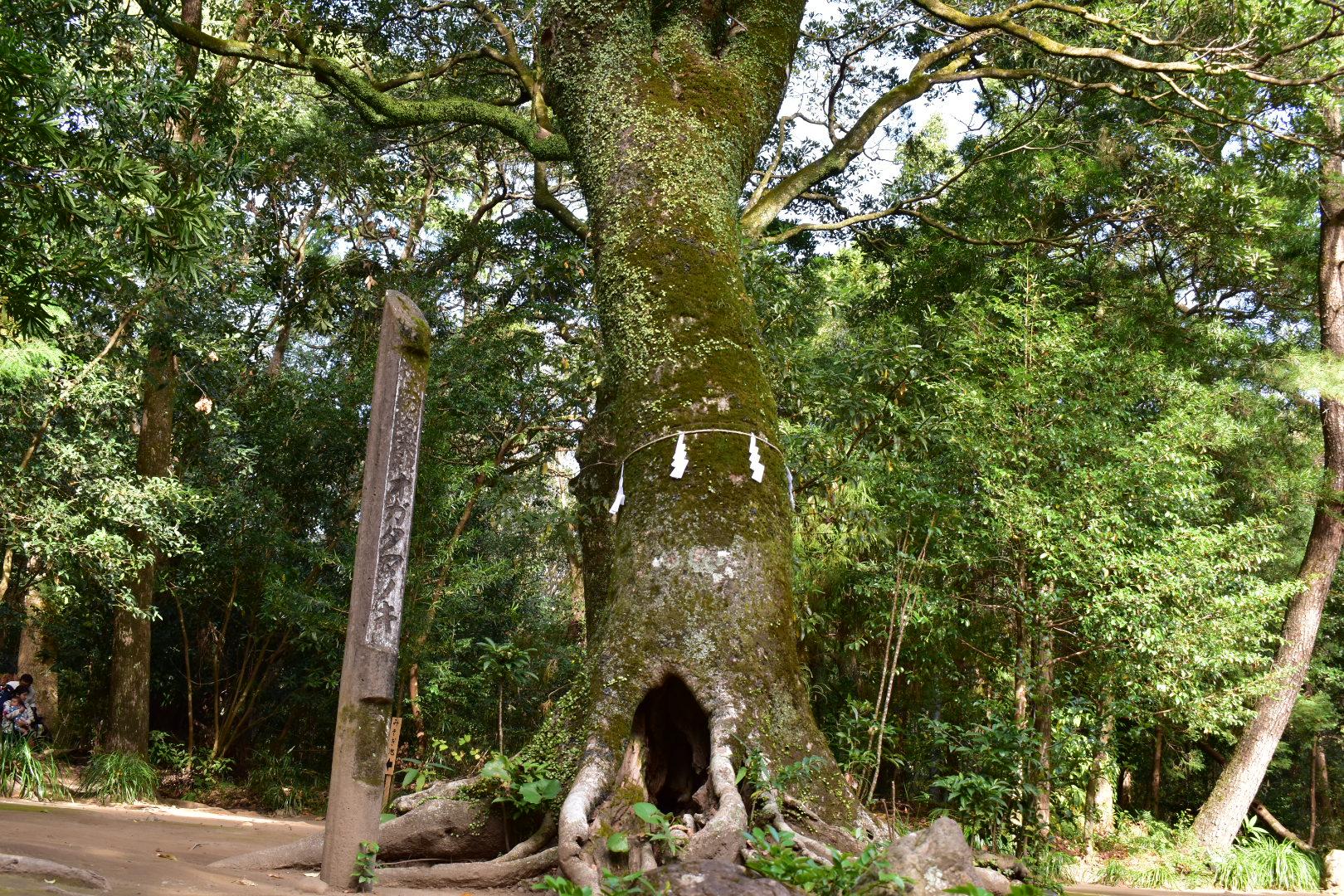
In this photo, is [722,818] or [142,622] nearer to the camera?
[722,818]

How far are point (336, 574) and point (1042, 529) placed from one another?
8.49 meters

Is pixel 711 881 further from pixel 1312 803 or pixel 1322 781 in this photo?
pixel 1322 781

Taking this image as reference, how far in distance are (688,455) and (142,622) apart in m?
8.28

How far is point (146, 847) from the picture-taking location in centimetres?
483

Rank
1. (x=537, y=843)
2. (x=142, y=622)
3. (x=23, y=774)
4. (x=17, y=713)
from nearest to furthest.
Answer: (x=537, y=843), (x=23, y=774), (x=17, y=713), (x=142, y=622)

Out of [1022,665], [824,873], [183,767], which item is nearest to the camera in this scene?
[824,873]

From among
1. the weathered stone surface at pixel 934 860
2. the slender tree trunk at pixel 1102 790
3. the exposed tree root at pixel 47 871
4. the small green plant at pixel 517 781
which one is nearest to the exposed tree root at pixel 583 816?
the small green plant at pixel 517 781

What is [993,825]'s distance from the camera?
5473 mm

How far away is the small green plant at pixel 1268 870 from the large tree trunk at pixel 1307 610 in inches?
11.8

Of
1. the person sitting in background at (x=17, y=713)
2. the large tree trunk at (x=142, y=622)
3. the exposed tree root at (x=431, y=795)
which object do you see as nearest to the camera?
the exposed tree root at (x=431, y=795)

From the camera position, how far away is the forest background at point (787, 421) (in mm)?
7316

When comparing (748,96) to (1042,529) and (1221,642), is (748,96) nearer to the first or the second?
(1042,529)

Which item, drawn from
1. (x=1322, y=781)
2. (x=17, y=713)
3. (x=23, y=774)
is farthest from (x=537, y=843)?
(x=1322, y=781)

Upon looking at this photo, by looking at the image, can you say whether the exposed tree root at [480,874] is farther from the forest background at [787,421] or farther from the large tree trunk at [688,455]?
the forest background at [787,421]
